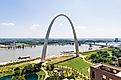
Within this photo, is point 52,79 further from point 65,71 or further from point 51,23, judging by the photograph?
point 51,23

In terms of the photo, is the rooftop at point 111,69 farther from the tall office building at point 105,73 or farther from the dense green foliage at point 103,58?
the dense green foliage at point 103,58

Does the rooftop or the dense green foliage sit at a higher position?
the rooftop

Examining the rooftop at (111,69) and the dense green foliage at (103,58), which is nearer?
the rooftop at (111,69)

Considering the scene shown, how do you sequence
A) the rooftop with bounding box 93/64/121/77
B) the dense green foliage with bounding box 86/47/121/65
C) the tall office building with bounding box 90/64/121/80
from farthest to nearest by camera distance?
1. the dense green foliage with bounding box 86/47/121/65
2. the rooftop with bounding box 93/64/121/77
3. the tall office building with bounding box 90/64/121/80

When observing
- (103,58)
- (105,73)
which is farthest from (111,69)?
(103,58)

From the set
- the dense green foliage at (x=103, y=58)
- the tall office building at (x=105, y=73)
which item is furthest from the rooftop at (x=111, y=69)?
the dense green foliage at (x=103, y=58)

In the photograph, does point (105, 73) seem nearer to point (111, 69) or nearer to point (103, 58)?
point (111, 69)

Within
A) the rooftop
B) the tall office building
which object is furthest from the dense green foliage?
the tall office building

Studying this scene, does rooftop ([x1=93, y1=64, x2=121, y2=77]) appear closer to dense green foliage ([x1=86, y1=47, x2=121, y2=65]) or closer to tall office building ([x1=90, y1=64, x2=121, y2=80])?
tall office building ([x1=90, y1=64, x2=121, y2=80])
